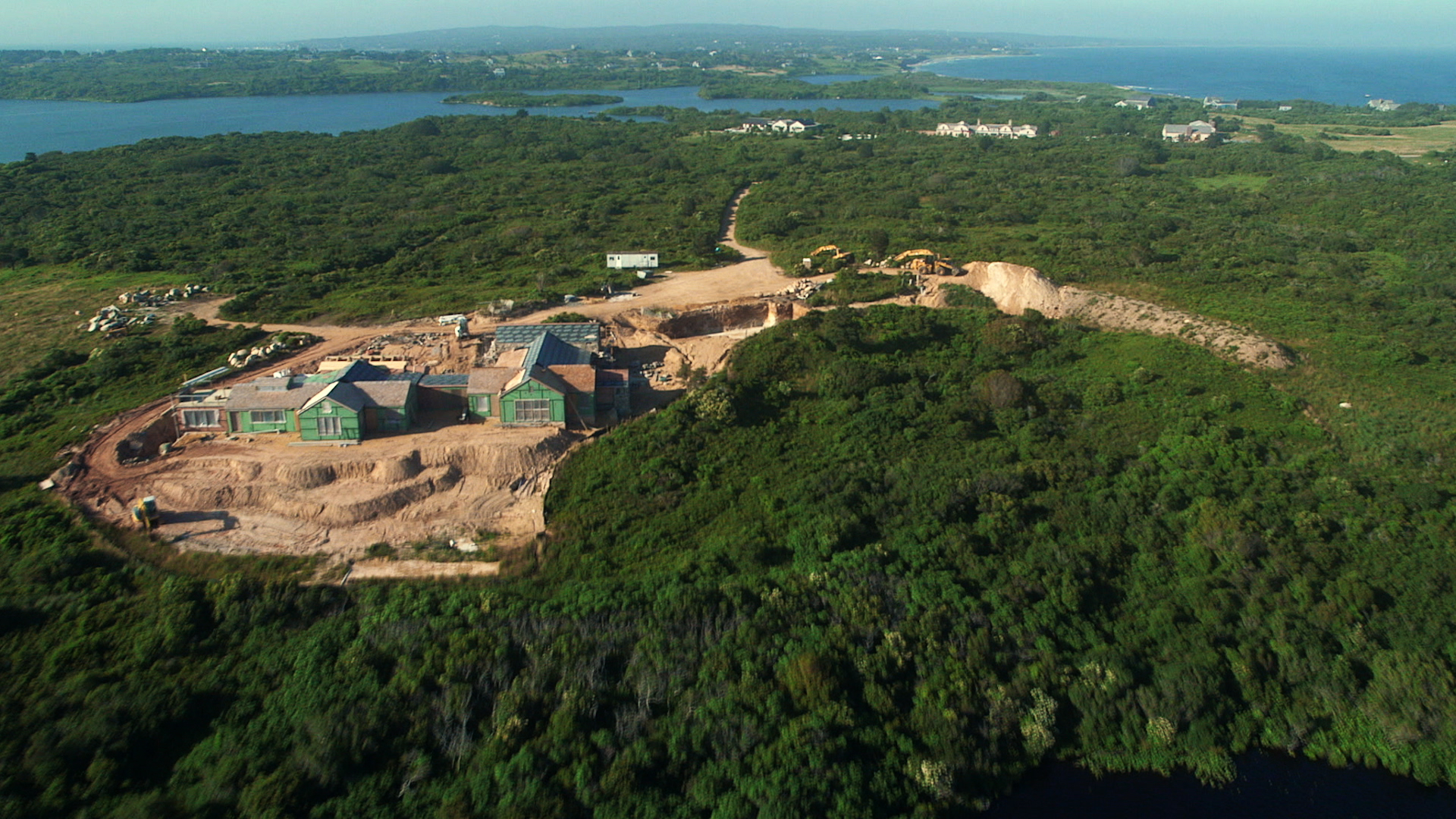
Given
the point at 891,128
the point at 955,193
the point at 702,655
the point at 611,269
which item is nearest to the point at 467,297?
the point at 611,269

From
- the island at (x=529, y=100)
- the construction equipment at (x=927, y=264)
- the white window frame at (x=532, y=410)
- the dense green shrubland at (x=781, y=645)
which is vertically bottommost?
the dense green shrubland at (x=781, y=645)

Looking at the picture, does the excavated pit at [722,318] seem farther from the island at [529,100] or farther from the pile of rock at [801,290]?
the island at [529,100]

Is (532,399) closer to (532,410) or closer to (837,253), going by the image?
(532,410)

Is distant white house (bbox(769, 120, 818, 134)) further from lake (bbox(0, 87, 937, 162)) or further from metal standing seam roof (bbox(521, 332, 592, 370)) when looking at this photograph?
metal standing seam roof (bbox(521, 332, 592, 370))

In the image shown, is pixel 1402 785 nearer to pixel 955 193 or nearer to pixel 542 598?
pixel 542 598

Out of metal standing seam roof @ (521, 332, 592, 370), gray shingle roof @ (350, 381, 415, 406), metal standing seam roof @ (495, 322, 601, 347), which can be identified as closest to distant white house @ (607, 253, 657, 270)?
metal standing seam roof @ (495, 322, 601, 347)

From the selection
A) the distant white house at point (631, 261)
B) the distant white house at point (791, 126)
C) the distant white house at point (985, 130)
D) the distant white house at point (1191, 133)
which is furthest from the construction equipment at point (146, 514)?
the distant white house at point (1191, 133)
